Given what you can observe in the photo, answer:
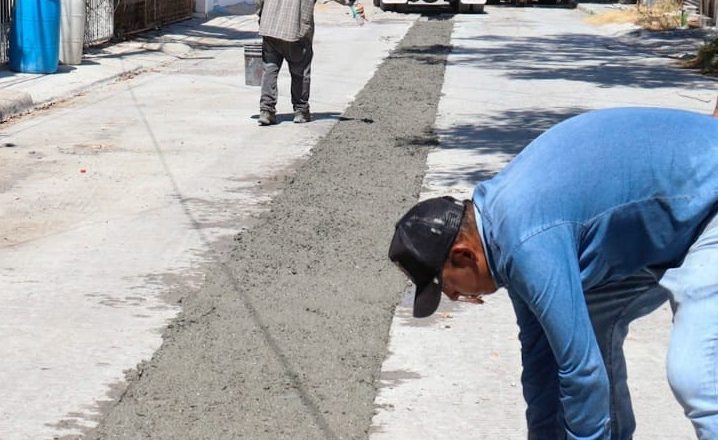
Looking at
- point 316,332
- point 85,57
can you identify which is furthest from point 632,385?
point 85,57

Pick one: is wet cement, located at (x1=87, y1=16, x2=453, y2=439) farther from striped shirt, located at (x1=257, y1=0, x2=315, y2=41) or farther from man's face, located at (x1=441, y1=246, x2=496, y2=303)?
striped shirt, located at (x1=257, y1=0, x2=315, y2=41)

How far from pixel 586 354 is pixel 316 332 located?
11.4 ft

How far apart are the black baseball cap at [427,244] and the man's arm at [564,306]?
6.5 inches

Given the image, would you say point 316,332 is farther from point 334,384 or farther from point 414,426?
point 414,426

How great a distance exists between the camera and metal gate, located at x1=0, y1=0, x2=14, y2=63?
55.3ft

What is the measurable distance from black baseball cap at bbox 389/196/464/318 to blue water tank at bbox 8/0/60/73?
1425 cm

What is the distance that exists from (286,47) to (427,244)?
A: 10.4m

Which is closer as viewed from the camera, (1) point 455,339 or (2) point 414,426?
(2) point 414,426

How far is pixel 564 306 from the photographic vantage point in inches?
107

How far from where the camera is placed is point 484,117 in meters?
13.8

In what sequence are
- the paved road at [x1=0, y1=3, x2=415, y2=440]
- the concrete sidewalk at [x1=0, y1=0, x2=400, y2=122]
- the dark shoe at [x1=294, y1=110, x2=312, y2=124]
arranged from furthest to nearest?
1. the concrete sidewalk at [x1=0, y1=0, x2=400, y2=122]
2. the dark shoe at [x1=294, y1=110, x2=312, y2=124]
3. the paved road at [x1=0, y1=3, x2=415, y2=440]

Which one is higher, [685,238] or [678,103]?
[685,238]

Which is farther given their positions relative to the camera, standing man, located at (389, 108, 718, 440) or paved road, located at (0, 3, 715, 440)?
paved road, located at (0, 3, 715, 440)

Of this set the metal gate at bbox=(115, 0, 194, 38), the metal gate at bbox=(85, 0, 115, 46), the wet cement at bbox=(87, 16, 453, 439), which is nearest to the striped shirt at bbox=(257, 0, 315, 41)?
the wet cement at bbox=(87, 16, 453, 439)
